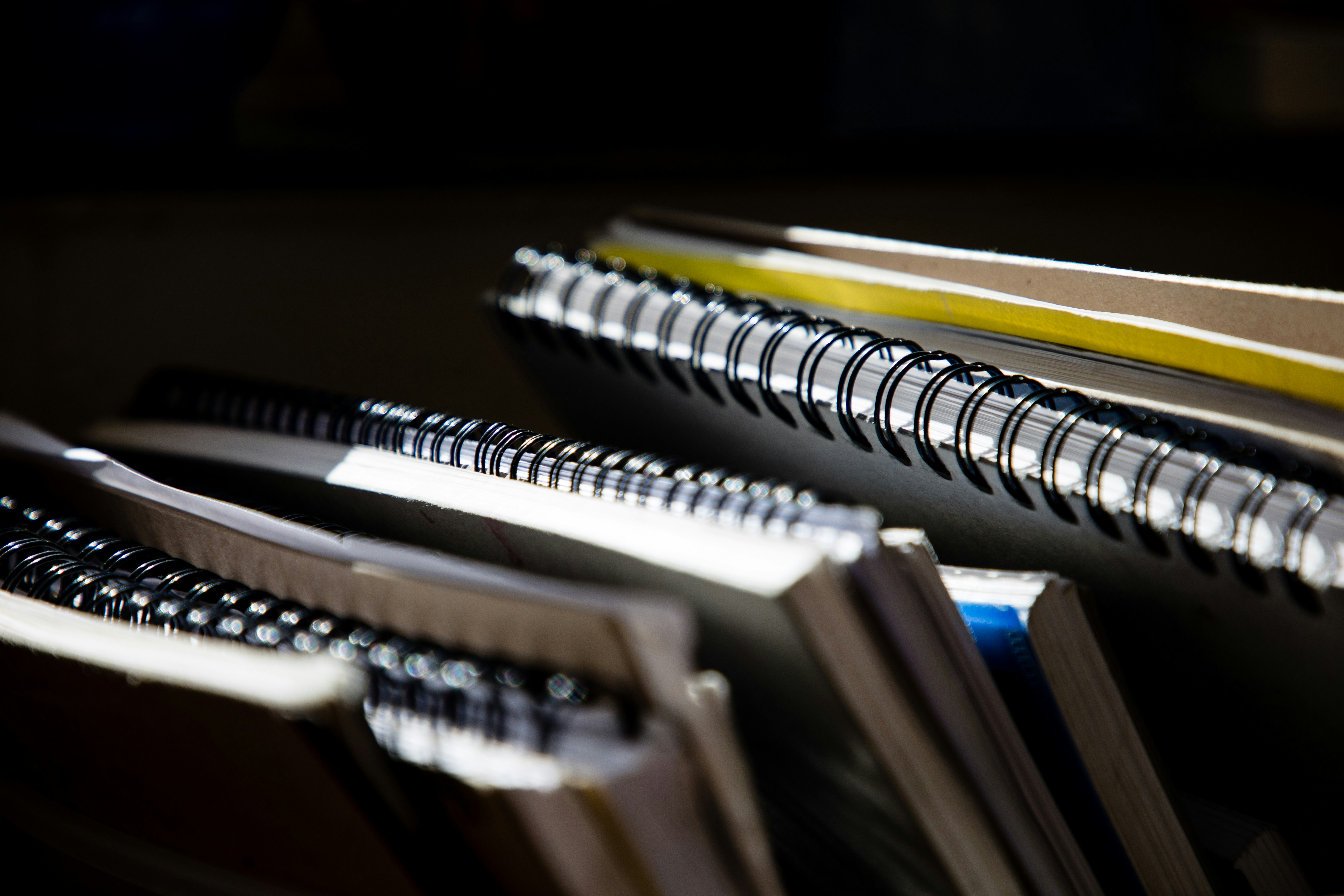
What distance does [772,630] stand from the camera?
34cm

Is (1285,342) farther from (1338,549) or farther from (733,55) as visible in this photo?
(733,55)

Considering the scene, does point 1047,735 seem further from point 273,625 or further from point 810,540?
point 273,625

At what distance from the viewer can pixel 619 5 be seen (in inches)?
40.3

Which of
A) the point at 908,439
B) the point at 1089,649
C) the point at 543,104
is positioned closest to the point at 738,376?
the point at 908,439

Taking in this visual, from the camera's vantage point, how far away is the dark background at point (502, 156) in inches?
32.2

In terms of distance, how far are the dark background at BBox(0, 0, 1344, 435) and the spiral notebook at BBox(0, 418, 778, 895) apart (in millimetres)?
496

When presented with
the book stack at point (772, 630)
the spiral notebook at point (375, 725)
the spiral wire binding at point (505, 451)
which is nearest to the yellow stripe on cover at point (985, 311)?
the book stack at point (772, 630)

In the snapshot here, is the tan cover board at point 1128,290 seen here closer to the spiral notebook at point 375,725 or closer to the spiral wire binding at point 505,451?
the spiral wire binding at point 505,451

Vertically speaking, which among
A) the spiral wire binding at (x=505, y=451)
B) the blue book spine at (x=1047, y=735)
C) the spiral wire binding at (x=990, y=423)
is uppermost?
the spiral wire binding at (x=990, y=423)

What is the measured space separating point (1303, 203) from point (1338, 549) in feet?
3.16

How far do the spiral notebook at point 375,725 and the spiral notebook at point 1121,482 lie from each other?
179mm

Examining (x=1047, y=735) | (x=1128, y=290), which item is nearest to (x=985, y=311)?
(x=1128, y=290)

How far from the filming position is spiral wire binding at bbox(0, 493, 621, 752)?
320 mm

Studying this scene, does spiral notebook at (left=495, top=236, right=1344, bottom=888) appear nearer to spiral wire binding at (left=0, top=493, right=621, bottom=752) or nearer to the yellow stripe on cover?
the yellow stripe on cover
